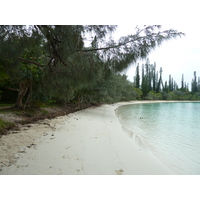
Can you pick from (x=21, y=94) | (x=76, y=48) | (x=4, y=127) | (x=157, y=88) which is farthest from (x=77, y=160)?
(x=157, y=88)

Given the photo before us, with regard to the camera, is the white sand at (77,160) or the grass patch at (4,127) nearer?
the white sand at (77,160)

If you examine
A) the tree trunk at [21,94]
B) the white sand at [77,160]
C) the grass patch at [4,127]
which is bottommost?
the white sand at [77,160]

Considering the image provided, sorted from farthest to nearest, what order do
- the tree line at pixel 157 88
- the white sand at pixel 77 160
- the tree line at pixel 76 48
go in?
the tree line at pixel 157 88 → the tree line at pixel 76 48 → the white sand at pixel 77 160

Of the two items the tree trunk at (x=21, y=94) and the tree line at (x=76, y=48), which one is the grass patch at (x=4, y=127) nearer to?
the tree line at (x=76, y=48)

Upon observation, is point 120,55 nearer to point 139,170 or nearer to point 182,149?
point 139,170

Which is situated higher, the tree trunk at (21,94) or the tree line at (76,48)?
the tree line at (76,48)

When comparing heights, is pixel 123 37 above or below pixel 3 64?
above

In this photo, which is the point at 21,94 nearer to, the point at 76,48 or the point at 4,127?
the point at 4,127

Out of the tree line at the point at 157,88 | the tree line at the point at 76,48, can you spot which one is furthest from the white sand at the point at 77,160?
the tree line at the point at 157,88

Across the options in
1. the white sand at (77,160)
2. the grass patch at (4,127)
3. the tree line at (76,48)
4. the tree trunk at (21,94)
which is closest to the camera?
the white sand at (77,160)

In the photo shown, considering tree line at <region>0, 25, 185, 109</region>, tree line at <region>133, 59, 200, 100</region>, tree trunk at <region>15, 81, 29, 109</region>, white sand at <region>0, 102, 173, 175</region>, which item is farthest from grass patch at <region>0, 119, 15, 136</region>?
tree line at <region>133, 59, 200, 100</region>

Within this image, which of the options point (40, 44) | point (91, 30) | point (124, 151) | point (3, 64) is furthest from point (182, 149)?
point (3, 64)

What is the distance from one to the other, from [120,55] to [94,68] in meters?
0.60

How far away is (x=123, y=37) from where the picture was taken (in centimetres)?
281
